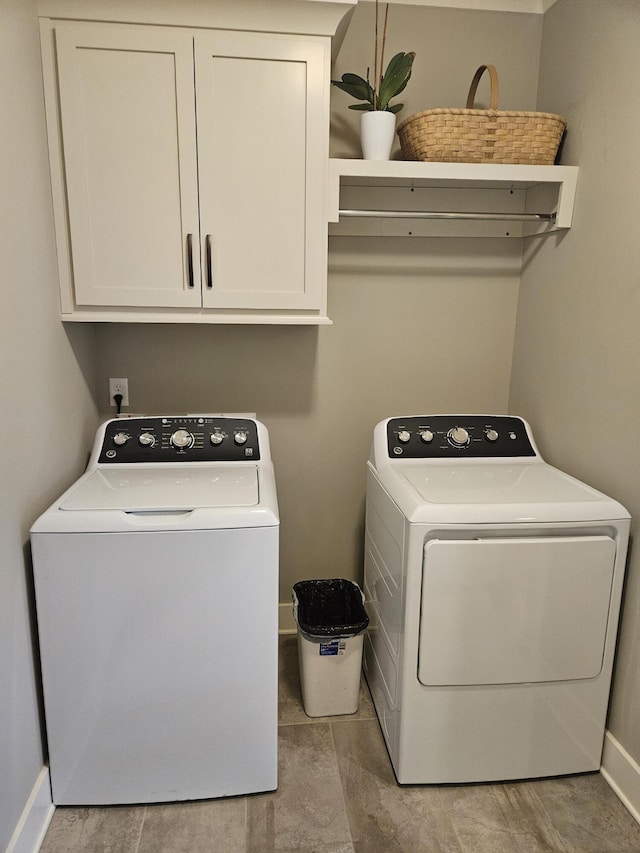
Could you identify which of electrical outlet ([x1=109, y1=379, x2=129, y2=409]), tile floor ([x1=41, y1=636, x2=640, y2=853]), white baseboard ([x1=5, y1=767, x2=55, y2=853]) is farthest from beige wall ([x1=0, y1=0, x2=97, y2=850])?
electrical outlet ([x1=109, y1=379, x2=129, y2=409])

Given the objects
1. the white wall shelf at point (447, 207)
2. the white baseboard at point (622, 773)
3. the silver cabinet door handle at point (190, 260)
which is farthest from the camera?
the white wall shelf at point (447, 207)

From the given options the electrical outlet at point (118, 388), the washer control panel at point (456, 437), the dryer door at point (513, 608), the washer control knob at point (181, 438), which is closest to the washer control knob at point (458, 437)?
the washer control panel at point (456, 437)

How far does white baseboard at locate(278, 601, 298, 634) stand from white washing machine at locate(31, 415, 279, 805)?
0.82 m

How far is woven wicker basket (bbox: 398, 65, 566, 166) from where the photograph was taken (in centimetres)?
190

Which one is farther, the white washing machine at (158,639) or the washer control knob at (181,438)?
the washer control knob at (181,438)

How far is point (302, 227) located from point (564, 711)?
1675mm

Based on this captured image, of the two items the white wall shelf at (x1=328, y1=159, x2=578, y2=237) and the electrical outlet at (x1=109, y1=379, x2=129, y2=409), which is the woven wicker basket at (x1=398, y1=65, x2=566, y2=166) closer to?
the white wall shelf at (x1=328, y1=159, x2=578, y2=237)

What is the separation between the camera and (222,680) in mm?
1590

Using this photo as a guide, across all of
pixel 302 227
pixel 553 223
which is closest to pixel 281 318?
pixel 302 227

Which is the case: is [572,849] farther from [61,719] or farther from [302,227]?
[302,227]

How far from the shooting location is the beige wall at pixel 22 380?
4.62 feet

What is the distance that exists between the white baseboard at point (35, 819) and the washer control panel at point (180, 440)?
0.93 meters

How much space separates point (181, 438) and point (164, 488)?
1.07ft

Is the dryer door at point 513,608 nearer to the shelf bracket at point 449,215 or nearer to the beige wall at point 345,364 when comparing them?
the beige wall at point 345,364
